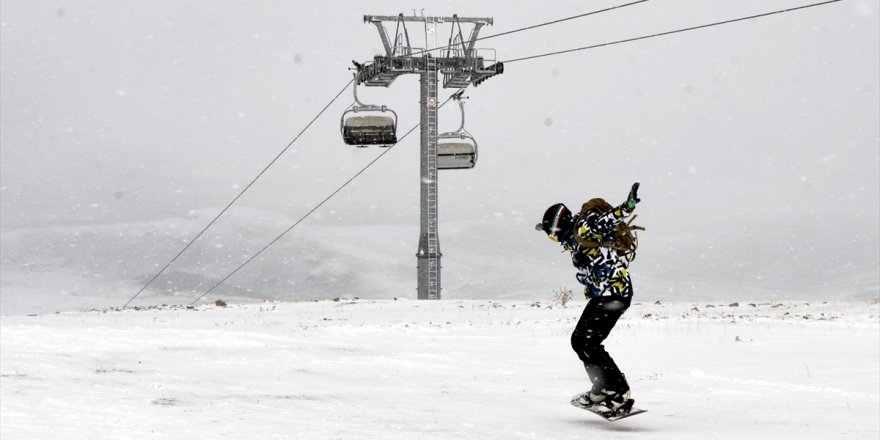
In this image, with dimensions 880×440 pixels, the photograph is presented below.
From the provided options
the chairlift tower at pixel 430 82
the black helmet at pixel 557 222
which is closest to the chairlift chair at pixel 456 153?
the chairlift tower at pixel 430 82

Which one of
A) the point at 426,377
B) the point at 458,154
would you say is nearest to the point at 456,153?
the point at 458,154

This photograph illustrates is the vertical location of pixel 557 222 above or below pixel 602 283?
above

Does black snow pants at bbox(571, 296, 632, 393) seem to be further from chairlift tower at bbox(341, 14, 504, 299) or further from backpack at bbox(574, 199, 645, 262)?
chairlift tower at bbox(341, 14, 504, 299)

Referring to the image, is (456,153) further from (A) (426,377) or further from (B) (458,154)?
(A) (426,377)

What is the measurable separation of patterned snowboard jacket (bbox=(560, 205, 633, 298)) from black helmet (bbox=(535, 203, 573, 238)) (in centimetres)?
11

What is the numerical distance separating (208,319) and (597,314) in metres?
14.3

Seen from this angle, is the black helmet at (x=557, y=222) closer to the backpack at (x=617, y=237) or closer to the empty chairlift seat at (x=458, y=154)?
the backpack at (x=617, y=237)

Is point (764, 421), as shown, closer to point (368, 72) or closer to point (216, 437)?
point (216, 437)

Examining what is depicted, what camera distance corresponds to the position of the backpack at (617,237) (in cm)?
877

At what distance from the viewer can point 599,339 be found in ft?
29.5

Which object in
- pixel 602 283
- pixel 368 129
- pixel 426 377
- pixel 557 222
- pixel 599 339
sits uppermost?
pixel 368 129

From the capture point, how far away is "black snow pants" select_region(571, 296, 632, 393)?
8.87 metres

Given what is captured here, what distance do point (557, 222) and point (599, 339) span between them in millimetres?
1196

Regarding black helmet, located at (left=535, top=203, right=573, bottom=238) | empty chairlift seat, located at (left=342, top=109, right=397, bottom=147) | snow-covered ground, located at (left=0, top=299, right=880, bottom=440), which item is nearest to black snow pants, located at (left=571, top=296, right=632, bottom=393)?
snow-covered ground, located at (left=0, top=299, right=880, bottom=440)
